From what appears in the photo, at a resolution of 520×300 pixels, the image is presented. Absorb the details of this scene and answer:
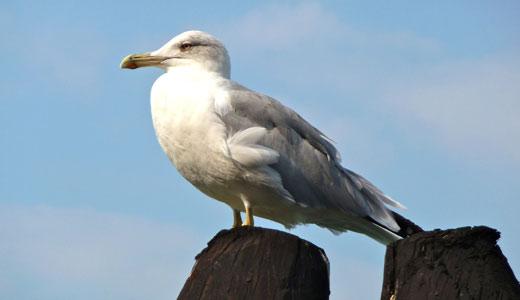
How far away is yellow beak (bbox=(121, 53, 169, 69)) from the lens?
1025 cm

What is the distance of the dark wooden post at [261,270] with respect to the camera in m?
5.82

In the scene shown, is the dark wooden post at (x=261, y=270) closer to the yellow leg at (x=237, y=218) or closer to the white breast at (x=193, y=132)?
the white breast at (x=193, y=132)

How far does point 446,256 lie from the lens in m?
5.34

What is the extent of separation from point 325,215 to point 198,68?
1886 mm

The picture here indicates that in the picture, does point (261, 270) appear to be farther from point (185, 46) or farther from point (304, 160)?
point (185, 46)

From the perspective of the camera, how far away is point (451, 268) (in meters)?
5.30

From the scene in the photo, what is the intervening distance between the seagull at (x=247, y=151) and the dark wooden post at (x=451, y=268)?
374cm

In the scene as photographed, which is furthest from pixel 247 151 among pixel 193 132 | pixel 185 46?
pixel 185 46

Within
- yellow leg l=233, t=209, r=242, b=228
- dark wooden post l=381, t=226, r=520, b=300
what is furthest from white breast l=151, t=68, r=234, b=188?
dark wooden post l=381, t=226, r=520, b=300

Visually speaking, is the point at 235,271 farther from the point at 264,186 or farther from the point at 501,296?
the point at 264,186

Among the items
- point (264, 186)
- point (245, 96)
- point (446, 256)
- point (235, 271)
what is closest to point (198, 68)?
point (245, 96)

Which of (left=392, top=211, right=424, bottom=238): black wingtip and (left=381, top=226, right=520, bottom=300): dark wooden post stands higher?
(left=392, top=211, right=424, bottom=238): black wingtip

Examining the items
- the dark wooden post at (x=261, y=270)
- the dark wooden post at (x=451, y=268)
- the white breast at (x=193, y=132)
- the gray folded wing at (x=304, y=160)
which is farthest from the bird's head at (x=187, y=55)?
the dark wooden post at (x=451, y=268)

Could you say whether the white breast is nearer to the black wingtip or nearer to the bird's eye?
the bird's eye
